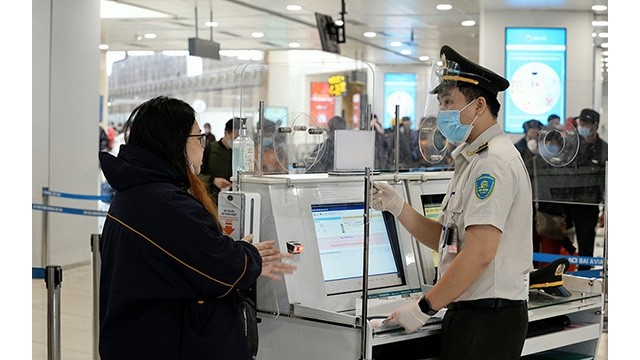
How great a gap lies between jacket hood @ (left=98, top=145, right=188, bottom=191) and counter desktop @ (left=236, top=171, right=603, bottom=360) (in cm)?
63

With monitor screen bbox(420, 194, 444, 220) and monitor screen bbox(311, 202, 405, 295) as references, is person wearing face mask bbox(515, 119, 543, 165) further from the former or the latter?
monitor screen bbox(311, 202, 405, 295)

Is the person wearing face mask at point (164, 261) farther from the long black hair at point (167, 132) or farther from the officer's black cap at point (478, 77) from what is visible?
the officer's black cap at point (478, 77)

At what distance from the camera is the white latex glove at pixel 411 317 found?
8.95ft

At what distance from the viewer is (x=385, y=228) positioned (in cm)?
342

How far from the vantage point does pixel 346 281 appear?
3184 mm

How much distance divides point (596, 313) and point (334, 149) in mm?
1320

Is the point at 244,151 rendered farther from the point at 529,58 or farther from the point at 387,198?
the point at 529,58

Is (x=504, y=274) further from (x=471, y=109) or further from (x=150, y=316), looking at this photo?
(x=150, y=316)

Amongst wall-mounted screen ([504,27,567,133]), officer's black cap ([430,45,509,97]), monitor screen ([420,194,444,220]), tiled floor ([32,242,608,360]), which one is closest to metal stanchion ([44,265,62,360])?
monitor screen ([420,194,444,220])

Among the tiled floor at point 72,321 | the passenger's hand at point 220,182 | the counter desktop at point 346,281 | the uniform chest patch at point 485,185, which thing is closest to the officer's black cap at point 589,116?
the tiled floor at point 72,321

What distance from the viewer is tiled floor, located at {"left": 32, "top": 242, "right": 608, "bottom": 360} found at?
5.49 meters

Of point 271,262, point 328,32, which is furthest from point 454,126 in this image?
point 328,32

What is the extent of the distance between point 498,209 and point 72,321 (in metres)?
4.52
